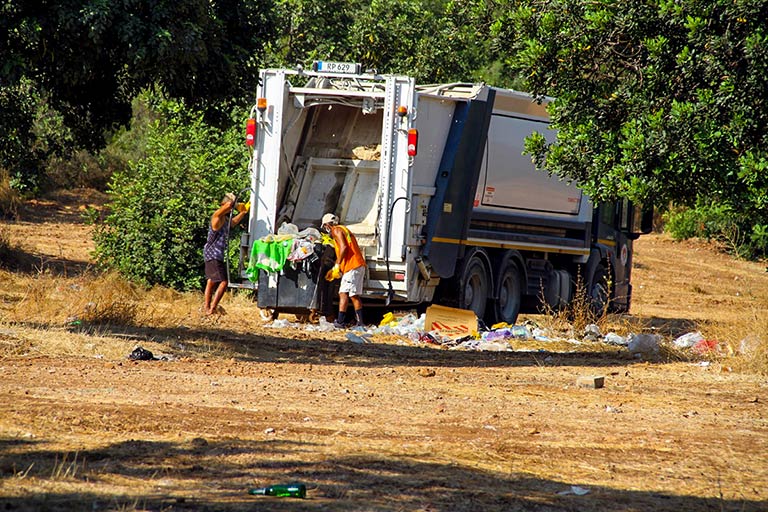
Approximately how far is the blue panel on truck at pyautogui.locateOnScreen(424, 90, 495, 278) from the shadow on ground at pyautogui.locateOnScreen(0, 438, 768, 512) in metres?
7.19

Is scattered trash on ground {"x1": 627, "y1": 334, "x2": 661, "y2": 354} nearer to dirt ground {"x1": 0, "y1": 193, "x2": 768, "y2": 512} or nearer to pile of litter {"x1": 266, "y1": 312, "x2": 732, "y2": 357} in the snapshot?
pile of litter {"x1": 266, "y1": 312, "x2": 732, "y2": 357}

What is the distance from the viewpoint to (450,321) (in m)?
13.8

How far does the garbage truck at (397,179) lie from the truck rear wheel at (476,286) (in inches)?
1.0

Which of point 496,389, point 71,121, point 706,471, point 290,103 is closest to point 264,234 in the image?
point 290,103

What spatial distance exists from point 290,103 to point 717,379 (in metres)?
5.82

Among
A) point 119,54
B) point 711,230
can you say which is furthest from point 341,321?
point 711,230

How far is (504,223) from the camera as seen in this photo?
1531cm

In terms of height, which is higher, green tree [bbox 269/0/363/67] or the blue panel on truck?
green tree [bbox 269/0/363/67]

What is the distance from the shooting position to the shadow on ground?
203 inches

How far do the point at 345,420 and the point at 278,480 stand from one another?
1.93 metres

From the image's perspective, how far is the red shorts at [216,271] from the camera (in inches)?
546

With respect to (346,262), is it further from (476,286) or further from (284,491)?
(284,491)

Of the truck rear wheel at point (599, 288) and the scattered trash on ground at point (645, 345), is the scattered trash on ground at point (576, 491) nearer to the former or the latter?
the scattered trash on ground at point (645, 345)

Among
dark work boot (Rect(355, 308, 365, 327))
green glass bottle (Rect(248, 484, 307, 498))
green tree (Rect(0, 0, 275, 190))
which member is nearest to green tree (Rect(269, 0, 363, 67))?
dark work boot (Rect(355, 308, 365, 327))
